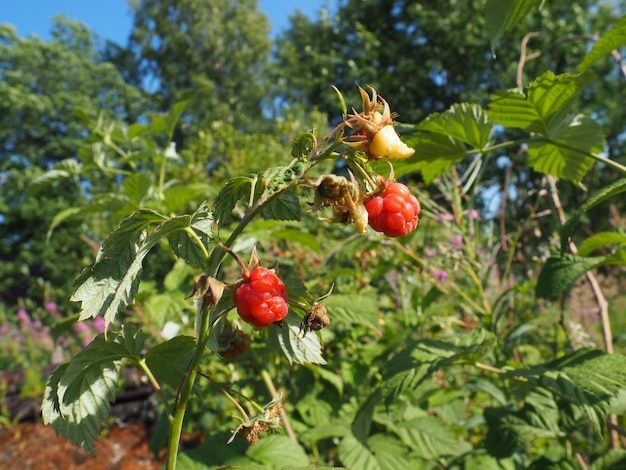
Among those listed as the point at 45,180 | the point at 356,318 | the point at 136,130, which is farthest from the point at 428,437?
the point at 45,180

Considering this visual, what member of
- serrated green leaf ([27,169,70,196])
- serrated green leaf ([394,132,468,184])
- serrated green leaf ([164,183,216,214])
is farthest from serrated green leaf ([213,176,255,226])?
serrated green leaf ([27,169,70,196])

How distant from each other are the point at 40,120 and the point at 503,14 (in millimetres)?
17727

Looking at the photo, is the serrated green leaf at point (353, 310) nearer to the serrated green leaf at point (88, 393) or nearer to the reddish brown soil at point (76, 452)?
the serrated green leaf at point (88, 393)

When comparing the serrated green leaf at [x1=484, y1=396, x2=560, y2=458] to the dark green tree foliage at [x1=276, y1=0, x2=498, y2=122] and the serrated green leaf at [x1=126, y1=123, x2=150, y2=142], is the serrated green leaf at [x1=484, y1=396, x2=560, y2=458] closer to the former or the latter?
the serrated green leaf at [x1=126, y1=123, x2=150, y2=142]

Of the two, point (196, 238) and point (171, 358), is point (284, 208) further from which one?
point (171, 358)

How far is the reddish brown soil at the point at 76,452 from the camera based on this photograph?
2.61m

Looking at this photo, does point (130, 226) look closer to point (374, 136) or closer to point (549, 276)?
point (374, 136)

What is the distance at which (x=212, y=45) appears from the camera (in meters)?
15.7

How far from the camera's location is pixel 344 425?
4.21ft

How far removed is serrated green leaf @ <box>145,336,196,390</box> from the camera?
59 cm

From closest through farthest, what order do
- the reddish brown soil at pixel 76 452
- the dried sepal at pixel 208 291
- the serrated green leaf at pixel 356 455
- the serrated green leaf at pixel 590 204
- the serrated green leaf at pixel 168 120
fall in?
the dried sepal at pixel 208 291, the serrated green leaf at pixel 590 204, the serrated green leaf at pixel 356 455, the serrated green leaf at pixel 168 120, the reddish brown soil at pixel 76 452

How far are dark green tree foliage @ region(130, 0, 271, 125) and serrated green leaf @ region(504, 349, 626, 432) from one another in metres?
15.0

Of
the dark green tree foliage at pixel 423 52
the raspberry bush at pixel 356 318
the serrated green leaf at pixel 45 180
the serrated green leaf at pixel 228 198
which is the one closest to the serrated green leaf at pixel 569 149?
the raspberry bush at pixel 356 318

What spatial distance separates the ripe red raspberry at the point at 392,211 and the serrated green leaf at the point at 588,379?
0.44m
